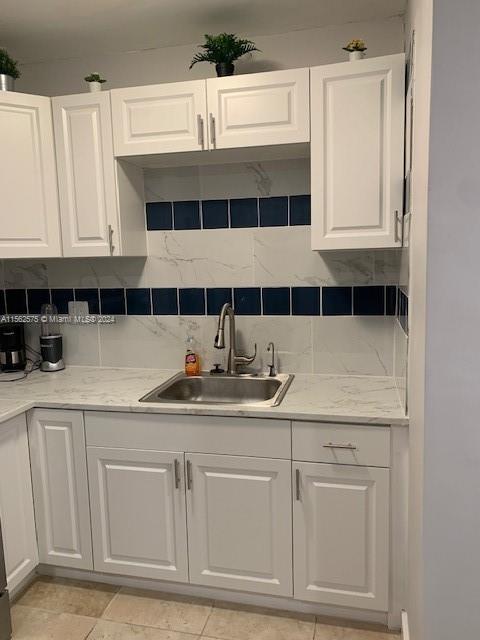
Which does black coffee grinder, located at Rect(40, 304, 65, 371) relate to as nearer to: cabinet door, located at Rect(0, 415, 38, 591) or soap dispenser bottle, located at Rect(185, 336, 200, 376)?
cabinet door, located at Rect(0, 415, 38, 591)

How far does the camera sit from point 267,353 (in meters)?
2.63

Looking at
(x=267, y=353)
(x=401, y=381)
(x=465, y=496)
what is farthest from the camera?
(x=267, y=353)

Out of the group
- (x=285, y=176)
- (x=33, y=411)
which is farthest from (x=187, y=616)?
(x=285, y=176)

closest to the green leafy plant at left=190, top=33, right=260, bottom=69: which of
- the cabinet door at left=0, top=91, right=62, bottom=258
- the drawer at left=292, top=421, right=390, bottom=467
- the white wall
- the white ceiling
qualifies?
the white ceiling

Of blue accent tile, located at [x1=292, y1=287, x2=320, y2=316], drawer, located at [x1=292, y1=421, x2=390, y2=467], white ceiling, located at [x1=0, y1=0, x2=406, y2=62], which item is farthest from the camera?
blue accent tile, located at [x1=292, y1=287, x2=320, y2=316]

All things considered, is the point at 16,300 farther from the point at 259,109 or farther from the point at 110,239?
the point at 259,109

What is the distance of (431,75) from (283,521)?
5.40 feet

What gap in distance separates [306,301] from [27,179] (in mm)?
1451

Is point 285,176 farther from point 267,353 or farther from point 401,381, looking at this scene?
point 401,381

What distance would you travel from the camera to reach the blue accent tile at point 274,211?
2.53 m

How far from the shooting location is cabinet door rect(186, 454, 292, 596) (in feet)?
6.80

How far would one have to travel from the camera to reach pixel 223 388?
2.60 m

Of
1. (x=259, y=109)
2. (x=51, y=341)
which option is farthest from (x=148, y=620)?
(x=259, y=109)

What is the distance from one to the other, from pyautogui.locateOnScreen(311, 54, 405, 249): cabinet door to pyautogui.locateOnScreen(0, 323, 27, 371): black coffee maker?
172 cm
